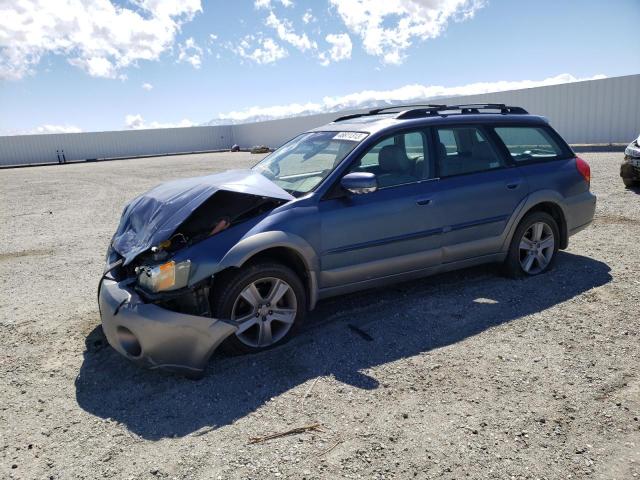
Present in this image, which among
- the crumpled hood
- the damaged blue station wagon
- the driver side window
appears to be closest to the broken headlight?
the damaged blue station wagon

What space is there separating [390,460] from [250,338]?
61.5 inches

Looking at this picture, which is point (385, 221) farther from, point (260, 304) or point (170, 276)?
point (170, 276)

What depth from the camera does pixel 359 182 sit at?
3963 mm

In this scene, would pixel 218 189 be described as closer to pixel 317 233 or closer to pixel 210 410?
pixel 317 233

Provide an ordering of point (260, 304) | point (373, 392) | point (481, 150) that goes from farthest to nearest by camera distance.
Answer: point (481, 150) < point (260, 304) < point (373, 392)

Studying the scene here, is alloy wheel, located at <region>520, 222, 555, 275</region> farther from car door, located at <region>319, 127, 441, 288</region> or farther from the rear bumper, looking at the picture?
car door, located at <region>319, 127, 441, 288</region>

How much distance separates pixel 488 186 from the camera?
16.1ft

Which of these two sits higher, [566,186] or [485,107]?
[485,107]

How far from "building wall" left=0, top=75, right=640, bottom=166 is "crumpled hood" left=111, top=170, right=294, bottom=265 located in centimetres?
2214

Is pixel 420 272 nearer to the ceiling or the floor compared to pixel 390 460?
nearer to the ceiling

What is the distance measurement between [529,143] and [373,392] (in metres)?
3.55

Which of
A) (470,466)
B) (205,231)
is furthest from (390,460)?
(205,231)

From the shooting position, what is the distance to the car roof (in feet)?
15.3

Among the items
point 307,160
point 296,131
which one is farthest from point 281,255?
point 296,131
